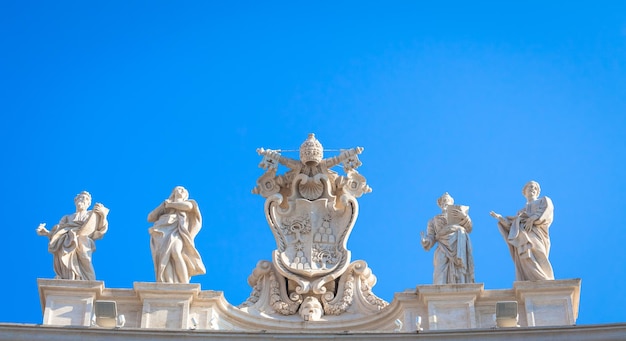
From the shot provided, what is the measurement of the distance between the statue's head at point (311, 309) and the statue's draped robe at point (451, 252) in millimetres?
2098

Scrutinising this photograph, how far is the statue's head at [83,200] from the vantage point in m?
31.4

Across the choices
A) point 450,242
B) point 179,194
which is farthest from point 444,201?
point 179,194

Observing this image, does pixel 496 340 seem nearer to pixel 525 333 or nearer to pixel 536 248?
pixel 525 333

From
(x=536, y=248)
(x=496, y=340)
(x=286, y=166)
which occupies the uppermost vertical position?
(x=286, y=166)

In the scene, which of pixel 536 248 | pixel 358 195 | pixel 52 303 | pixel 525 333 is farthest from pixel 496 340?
pixel 52 303

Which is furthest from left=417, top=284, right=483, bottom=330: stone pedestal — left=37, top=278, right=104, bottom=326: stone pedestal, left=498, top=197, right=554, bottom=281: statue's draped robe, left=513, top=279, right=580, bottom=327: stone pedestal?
left=37, top=278, right=104, bottom=326: stone pedestal

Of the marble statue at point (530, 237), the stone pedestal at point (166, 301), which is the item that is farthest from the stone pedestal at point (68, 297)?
the marble statue at point (530, 237)

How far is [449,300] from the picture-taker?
2994 centimetres

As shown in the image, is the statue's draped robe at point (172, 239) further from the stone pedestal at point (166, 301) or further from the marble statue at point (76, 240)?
the marble statue at point (76, 240)

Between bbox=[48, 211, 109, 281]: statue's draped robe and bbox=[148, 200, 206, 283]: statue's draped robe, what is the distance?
3.20ft

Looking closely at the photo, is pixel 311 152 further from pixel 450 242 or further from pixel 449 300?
pixel 449 300

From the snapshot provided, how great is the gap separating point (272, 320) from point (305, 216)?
2342 millimetres

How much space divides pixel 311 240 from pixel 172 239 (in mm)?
2592

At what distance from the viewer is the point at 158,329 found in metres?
28.9
